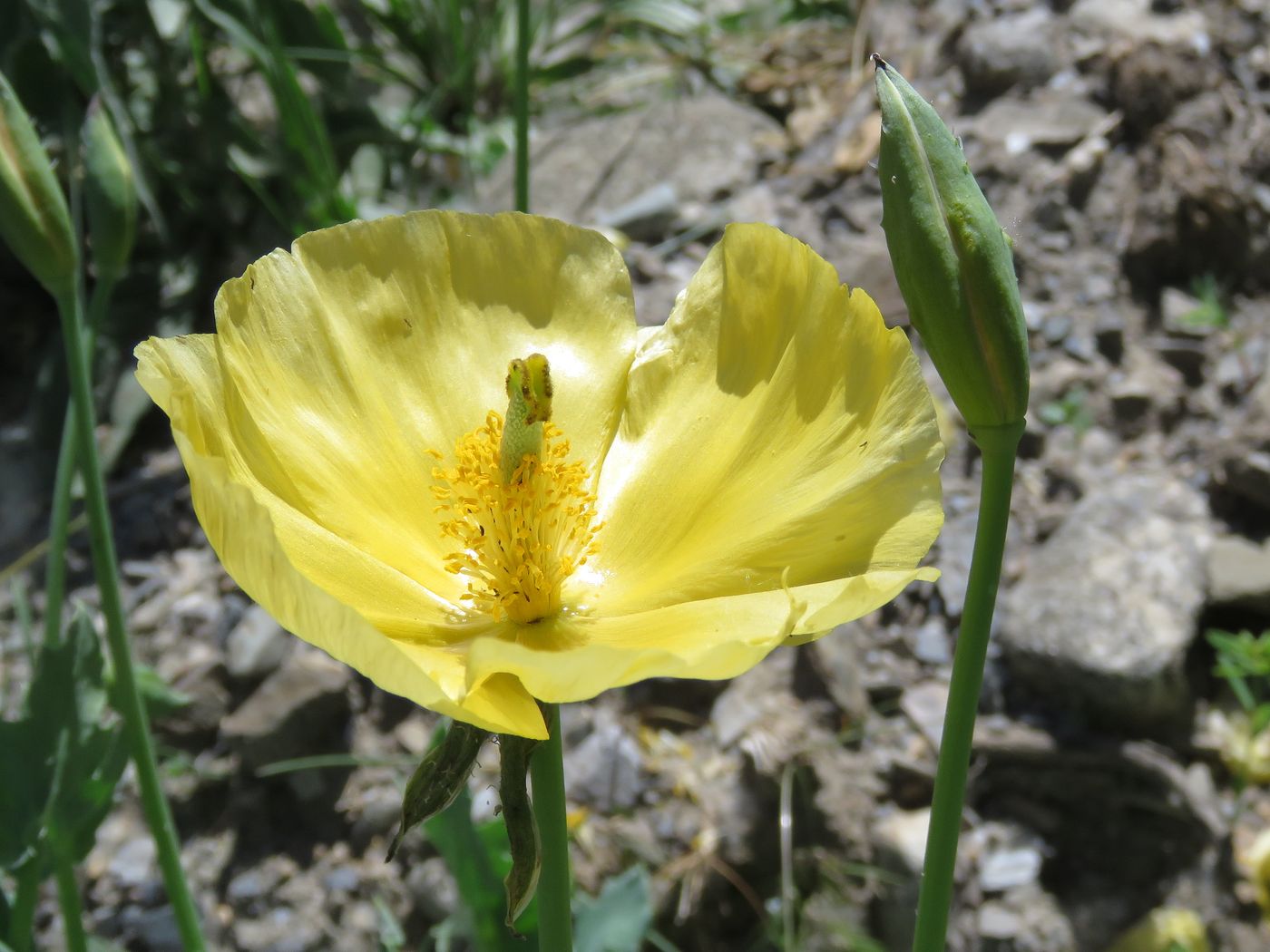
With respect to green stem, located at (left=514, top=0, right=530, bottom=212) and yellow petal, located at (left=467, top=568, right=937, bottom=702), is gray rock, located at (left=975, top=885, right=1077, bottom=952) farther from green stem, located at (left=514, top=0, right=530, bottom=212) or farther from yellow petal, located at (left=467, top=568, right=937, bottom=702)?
green stem, located at (left=514, top=0, right=530, bottom=212)

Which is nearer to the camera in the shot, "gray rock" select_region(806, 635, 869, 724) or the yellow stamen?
the yellow stamen

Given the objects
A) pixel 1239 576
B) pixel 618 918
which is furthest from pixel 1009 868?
pixel 618 918

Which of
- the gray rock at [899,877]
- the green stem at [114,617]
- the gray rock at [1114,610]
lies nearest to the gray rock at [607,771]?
the gray rock at [899,877]

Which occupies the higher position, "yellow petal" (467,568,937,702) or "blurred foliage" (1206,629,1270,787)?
"yellow petal" (467,568,937,702)

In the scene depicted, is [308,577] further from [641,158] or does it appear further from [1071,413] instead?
[641,158]

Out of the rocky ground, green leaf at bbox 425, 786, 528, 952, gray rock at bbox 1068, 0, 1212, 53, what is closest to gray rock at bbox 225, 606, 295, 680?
the rocky ground

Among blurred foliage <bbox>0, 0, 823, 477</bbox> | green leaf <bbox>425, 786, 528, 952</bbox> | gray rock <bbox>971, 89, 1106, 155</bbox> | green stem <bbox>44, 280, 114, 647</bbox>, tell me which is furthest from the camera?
gray rock <bbox>971, 89, 1106, 155</bbox>

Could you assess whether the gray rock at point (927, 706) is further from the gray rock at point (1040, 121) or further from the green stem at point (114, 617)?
the gray rock at point (1040, 121)
